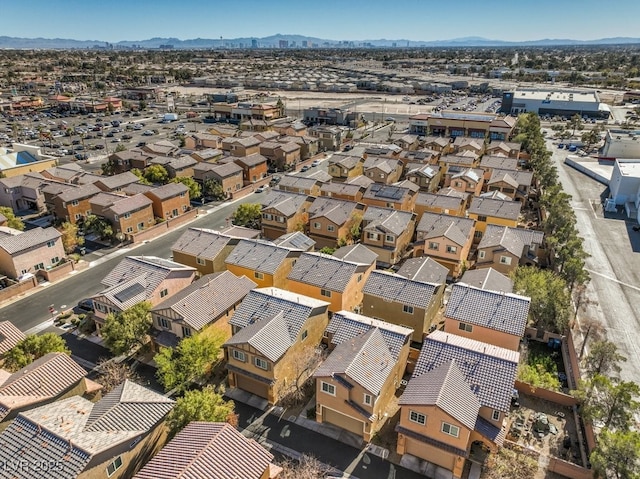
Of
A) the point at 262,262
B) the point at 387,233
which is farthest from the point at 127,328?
the point at 387,233

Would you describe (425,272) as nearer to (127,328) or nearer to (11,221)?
(127,328)

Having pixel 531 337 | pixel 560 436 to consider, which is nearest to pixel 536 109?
pixel 531 337

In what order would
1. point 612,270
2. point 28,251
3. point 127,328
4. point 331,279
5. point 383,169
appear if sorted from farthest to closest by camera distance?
point 383,169
point 612,270
point 28,251
point 331,279
point 127,328

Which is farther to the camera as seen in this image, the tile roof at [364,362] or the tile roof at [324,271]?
the tile roof at [324,271]

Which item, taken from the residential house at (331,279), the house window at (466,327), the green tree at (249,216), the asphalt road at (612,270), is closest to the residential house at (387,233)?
the residential house at (331,279)

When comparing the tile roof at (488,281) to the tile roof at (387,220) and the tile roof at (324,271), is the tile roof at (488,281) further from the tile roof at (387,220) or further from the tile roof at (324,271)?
the tile roof at (387,220)
